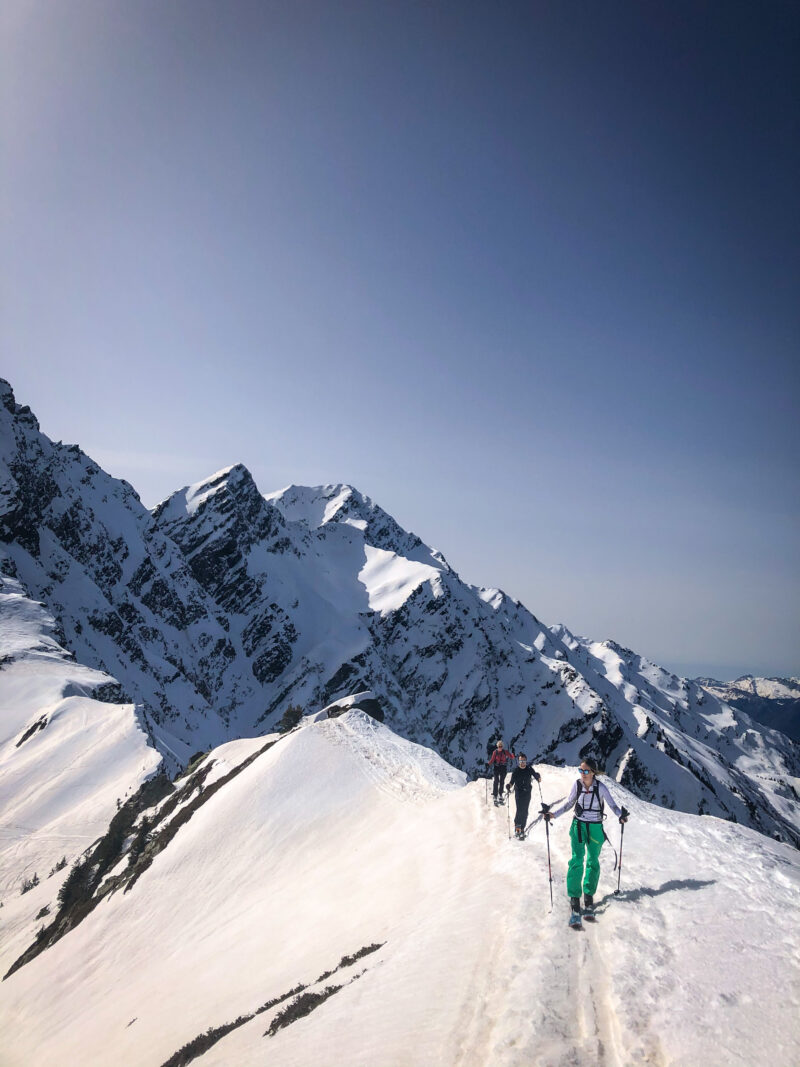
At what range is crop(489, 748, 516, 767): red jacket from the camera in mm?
15305

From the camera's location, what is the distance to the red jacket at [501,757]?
15.3 meters

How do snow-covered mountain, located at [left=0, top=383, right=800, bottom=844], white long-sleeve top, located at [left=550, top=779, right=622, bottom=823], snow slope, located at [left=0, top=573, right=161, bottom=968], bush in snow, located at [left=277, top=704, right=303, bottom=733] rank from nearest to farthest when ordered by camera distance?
white long-sleeve top, located at [left=550, top=779, right=622, bottom=823] → snow slope, located at [left=0, top=573, right=161, bottom=968] → bush in snow, located at [left=277, top=704, right=303, bottom=733] → snow-covered mountain, located at [left=0, top=383, right=800, bottom=844]

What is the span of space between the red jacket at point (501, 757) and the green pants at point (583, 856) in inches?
271

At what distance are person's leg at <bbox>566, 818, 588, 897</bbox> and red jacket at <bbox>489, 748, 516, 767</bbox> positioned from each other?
6911 mm

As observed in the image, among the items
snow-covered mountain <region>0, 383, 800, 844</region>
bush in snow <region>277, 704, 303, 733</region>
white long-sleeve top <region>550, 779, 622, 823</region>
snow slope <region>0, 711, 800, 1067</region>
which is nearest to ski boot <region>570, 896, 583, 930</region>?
snow slope <region>0, 711, 800, 1067</region>

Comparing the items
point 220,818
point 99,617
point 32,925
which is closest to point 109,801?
point 32,925

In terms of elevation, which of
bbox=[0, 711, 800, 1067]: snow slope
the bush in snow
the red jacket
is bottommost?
bbox=[0, 711, 800, 1067]: snow slope

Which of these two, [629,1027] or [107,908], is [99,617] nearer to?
[107,908]

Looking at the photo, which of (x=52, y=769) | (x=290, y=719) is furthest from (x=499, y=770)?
(x=52, y=769)

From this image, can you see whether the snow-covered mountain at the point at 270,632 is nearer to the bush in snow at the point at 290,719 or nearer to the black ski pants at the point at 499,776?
the bush in snow at the point at 290,719

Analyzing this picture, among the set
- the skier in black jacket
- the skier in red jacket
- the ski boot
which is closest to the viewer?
the ski boot

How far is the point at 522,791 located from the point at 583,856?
13.6ft

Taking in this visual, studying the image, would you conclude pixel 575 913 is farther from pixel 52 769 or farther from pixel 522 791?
pixel 52 769

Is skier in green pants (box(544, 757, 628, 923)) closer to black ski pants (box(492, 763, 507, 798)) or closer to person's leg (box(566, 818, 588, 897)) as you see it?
person's leg (box(566, 818, 588, 897))
